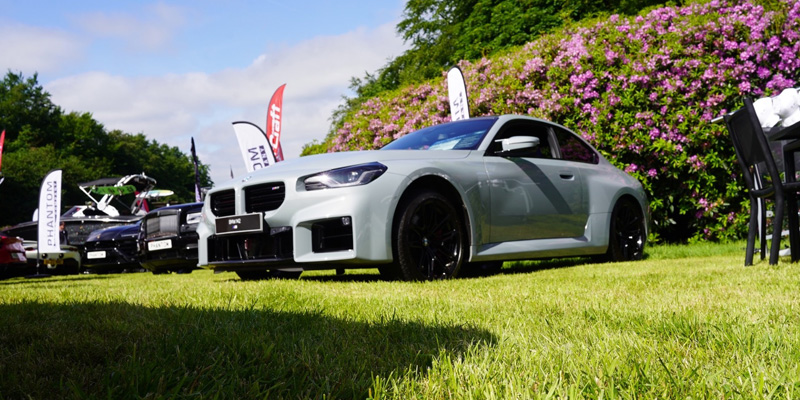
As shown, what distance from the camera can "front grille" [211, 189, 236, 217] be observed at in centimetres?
586

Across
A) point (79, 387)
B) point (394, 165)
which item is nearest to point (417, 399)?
point (79, 387)

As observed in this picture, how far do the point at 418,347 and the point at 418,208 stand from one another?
316 cm

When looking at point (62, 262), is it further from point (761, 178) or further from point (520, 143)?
point (761, 178)

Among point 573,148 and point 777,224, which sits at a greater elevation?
point 573,148

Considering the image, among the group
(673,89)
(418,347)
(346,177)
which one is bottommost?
(418,347)

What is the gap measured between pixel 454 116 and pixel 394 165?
5260 millimetres

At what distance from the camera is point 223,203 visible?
5.94 metres

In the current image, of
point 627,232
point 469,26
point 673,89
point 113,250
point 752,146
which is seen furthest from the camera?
point 469,26

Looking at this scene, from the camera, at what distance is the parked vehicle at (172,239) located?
373 inches

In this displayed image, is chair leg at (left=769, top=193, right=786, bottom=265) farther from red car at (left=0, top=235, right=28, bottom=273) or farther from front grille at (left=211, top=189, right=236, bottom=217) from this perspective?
red car at (left=0, top=235, right=28, bottom=273)

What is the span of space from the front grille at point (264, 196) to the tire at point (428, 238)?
98cm

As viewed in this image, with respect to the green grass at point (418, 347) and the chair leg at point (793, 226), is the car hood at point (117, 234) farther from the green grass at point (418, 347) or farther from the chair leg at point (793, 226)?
the chair leg at point (793, 226)

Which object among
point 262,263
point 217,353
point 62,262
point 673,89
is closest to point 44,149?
point 62,262

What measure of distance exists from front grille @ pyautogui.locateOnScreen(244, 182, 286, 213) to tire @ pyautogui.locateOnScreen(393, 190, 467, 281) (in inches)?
38.4
